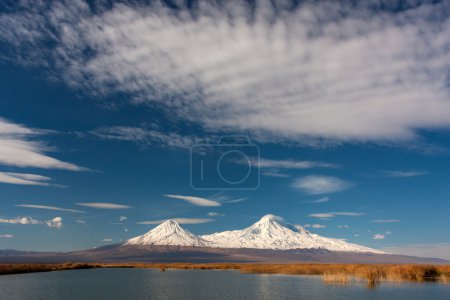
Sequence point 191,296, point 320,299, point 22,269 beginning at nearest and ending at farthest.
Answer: point 320,299 → point 191,296 → point 22,269

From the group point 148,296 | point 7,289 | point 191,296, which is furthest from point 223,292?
point 7,289

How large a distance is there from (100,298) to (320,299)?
2448 cm

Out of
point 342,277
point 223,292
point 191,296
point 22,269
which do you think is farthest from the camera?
point 22,269

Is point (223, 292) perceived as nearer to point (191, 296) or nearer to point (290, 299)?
point (191, 296)

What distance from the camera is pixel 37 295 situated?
4962 cm

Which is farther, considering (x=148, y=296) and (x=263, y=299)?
(x=148, y=296)

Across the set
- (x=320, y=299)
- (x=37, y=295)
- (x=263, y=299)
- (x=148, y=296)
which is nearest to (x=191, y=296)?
(x=148, y=296)

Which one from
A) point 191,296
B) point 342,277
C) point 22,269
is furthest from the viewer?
point 22,269

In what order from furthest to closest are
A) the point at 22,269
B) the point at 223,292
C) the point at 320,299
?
1. the point at 22,269
2. the point at 223,292
3. the point at 320,299

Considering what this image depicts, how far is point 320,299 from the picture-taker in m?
45.8

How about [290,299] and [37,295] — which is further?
[37,295]

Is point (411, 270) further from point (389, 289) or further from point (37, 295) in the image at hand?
point (37, 295)

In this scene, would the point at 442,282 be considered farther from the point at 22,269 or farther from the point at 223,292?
the point at 22,269

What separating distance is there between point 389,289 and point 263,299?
1847 cm
